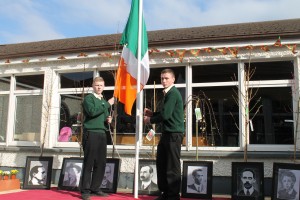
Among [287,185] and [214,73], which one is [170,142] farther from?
[214,73]

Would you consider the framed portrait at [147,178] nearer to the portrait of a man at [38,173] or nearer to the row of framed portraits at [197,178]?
the row of framed portraits at [197,178]

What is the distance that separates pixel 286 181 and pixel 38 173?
4070mm

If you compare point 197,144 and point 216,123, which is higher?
point 216,123

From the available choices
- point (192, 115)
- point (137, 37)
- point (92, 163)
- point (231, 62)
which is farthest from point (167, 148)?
point (231, 62)

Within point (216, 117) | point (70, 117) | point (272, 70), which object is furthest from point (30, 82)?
point (272, 70)

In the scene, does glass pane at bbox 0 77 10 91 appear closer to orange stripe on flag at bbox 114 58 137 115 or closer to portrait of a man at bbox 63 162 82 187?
portrait of a man at bbox 63 162 82 187

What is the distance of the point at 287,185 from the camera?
15.3ft

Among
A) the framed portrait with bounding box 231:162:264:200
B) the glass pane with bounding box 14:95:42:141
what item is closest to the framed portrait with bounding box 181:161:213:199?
the framed portrait with bounding box 231:162:264:200

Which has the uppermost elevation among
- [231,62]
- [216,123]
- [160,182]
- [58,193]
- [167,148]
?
[231,62]

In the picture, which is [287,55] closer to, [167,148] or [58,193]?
[167,148]

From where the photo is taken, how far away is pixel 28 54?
24.1ft

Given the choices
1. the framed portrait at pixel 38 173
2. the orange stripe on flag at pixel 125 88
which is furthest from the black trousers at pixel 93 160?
the framed portrait at pixel 38 173

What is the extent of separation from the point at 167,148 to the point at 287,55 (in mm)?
3142

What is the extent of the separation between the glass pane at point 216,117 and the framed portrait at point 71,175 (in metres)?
2.17
